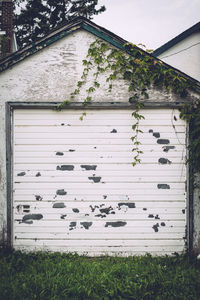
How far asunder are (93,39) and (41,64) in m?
0.94

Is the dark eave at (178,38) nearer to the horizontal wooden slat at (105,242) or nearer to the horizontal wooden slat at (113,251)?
the horizontal wooden slat at (105,242)

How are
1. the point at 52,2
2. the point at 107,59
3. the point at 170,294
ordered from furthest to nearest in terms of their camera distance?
the point at 52,2
the point at 107,59
the point at 170,294

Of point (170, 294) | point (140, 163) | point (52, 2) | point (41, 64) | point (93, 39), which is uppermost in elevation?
point (52, 2)

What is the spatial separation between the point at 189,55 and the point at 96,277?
7.45 meters

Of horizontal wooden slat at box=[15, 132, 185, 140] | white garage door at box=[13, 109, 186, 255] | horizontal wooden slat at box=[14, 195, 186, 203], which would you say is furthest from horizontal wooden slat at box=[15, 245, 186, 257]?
horizontal wooden slat at box=[15, 132, 185, 140]

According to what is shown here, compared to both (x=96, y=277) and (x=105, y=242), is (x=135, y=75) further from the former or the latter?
(x=96, y=277)

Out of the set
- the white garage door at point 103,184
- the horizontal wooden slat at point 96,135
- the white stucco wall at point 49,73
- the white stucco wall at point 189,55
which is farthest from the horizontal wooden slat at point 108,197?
the white stucco wall at point 189,55

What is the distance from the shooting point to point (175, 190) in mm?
3709

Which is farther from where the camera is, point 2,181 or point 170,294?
point 2,181

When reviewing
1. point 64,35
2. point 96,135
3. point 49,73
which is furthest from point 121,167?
point 64,35

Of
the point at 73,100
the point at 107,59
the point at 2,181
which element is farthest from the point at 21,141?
the point at 107,59

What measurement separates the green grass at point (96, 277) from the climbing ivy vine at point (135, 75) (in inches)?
61.2

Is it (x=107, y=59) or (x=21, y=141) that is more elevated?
(x=107, y=59)

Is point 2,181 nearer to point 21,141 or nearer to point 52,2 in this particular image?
point 21,141
